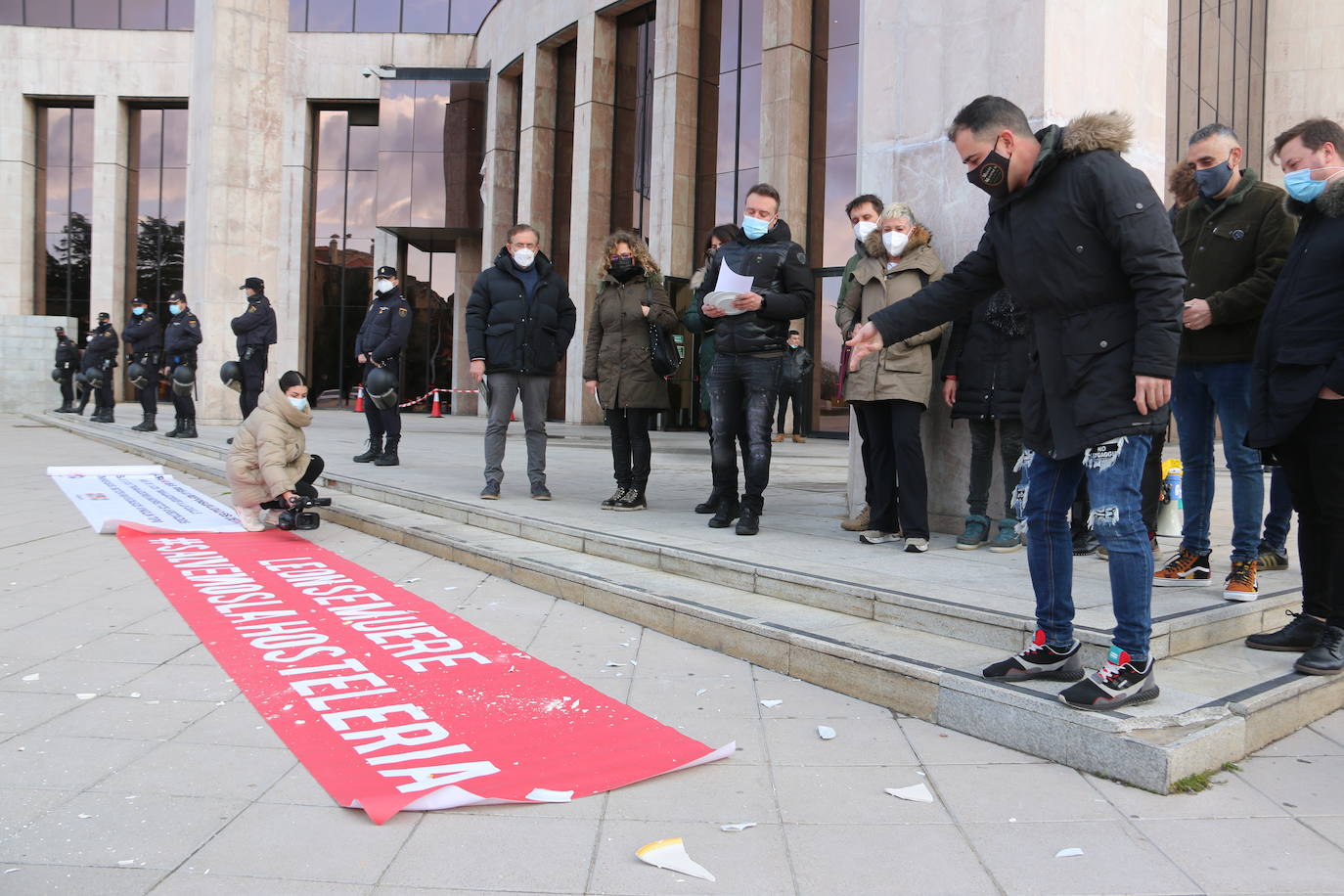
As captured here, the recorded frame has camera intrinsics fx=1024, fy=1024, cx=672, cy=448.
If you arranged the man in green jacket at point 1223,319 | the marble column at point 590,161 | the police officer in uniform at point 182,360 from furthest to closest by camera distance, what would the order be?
the marble column at point 590,161 → the police officer in uniform at point 182,360 → the man in green jacket at point 1223,319

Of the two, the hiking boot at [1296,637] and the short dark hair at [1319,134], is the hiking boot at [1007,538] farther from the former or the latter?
the short dark hair at [1319,134]

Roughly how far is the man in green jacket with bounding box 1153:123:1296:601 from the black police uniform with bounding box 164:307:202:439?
11878 millimetres

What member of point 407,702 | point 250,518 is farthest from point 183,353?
point 407,702

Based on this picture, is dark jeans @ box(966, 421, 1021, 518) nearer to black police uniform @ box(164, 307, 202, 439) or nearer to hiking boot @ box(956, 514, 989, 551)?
hiking boot @ box(956, 514, 989, 551)

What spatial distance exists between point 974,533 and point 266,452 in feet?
14.9

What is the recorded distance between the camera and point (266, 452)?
683 centimetres

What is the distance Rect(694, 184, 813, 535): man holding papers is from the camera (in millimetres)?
5777

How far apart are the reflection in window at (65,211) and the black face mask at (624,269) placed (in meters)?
29.7

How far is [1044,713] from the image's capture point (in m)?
3.01

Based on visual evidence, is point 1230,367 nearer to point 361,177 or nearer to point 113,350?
point 113,350

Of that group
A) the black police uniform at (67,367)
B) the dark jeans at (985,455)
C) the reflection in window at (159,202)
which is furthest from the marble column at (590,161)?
the reflection in window at (159,202)

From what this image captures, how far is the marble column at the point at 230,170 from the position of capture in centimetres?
1698

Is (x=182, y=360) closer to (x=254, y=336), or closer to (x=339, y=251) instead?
(x=254, y=336)

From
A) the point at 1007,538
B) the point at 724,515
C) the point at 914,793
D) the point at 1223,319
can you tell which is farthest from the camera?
the point at 724,515
